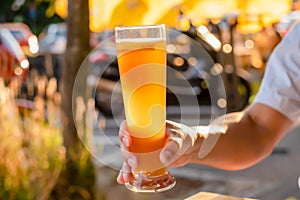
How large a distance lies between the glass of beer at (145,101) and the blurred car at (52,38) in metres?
11.5

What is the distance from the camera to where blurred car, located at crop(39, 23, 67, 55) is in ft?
44.6

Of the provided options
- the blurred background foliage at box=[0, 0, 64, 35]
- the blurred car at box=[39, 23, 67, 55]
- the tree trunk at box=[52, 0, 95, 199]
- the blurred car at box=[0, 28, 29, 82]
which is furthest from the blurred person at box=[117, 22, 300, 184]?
the blurred background foliage at box=[0, 0, 64, 35]

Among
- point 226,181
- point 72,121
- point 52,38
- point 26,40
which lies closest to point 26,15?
point 52,38

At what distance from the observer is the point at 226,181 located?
5289 mm

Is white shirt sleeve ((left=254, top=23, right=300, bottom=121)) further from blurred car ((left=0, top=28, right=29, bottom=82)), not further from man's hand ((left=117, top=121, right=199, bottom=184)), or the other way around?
blurred car ((left=0, top=28, right=29, bottom=82))

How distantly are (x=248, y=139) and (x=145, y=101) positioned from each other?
736 millimetres

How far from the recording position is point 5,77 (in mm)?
4695

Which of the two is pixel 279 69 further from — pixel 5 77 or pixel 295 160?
pixel 295 160

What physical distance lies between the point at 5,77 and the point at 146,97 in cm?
358

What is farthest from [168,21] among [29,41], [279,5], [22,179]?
[29,41]

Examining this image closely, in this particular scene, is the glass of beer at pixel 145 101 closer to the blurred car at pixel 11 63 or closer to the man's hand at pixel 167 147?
the man's hand at pixel 167 147

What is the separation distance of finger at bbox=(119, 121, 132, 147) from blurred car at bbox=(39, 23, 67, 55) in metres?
11.5

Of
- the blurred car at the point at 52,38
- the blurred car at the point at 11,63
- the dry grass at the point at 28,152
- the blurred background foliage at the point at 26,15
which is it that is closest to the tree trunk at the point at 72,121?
the dry grass at the point at 28,152

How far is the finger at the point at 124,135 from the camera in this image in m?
1.32
